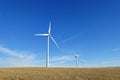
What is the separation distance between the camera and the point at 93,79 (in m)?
34.2

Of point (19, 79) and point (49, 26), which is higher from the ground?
point (49, 26)

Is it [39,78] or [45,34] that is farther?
[45,34]

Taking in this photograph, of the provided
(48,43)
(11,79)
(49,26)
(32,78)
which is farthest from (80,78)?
(49,26)

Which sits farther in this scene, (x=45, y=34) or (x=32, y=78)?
(x=45, y=34)

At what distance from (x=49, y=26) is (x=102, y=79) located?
3275 cm

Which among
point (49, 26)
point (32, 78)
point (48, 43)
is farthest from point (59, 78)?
point (49, 26)

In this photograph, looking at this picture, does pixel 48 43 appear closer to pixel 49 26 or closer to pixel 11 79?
pixel 49 26

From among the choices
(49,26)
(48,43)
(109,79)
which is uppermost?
(49,26)

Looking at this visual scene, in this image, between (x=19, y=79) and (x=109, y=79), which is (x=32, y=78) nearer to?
(x=19, y=79)

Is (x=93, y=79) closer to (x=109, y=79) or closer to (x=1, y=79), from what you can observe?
(x=109, y=79)

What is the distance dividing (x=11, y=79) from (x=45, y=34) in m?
29.0

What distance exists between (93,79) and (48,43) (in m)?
28.3

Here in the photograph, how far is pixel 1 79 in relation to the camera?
35906 mm

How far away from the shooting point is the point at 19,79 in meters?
35.3
